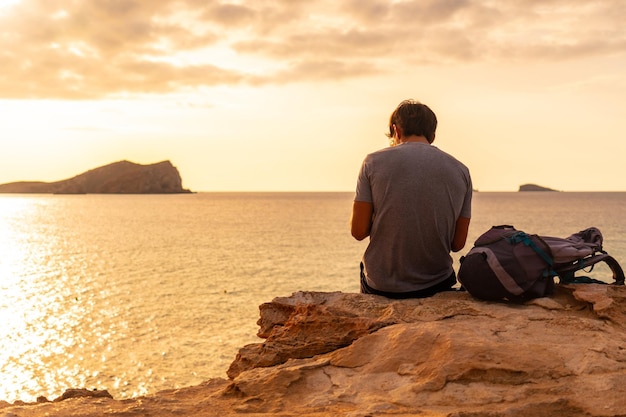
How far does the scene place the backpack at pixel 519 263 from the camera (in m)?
4.65

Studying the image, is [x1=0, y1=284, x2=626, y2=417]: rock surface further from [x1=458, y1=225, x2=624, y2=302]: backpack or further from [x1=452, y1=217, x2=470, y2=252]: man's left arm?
[x1=452, y1=217, x2=470, y2=252]: man's left arm

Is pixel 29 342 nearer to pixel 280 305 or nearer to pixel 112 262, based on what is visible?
pixel 280 305

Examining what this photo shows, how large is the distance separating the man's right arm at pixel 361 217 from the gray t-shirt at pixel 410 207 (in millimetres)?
49

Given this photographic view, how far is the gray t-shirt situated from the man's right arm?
5cm

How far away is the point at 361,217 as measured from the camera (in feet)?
16.3

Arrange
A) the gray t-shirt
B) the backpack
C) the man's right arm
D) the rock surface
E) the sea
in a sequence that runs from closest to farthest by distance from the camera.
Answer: the rock surface, the backpack, the gray t-shirt, the man's right arm, the sea

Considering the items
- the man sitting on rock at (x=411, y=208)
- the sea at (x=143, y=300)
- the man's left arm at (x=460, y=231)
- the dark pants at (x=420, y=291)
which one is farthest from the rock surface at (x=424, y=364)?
the sea at (x=143, y=300)

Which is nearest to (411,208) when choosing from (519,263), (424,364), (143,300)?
(519,263)

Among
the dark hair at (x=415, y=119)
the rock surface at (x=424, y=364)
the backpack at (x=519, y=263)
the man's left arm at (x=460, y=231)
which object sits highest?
the dark hair at (x=415, y=119)

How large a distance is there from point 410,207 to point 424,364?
1.56m

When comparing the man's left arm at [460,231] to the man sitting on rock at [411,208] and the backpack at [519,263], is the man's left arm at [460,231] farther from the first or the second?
the backpack at [519,263]

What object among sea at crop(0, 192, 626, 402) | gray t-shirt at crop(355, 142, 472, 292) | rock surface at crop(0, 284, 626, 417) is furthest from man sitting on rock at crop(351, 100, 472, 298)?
sea at crop(0, 192, 626, 402)

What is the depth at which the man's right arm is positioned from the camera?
493 cm

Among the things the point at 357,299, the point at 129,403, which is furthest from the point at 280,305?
the point at 129,403
